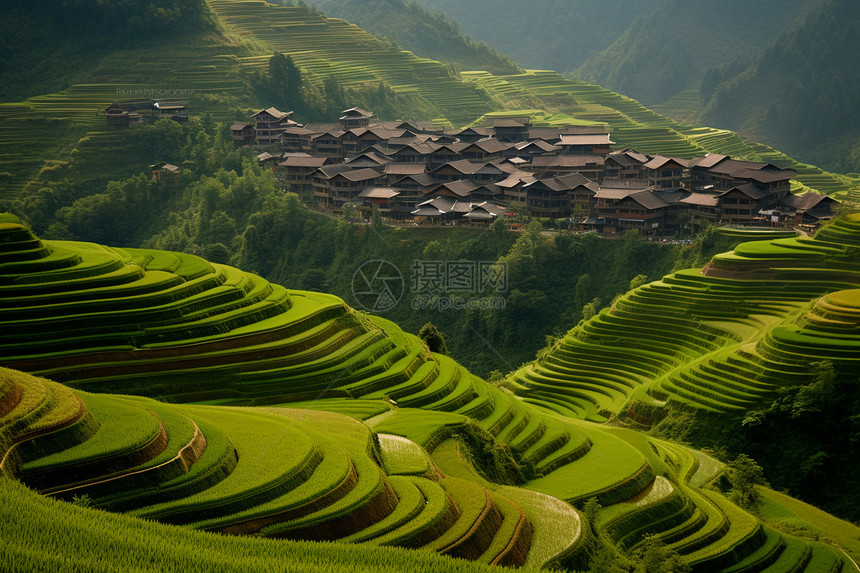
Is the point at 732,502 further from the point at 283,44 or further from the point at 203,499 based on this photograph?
the point at 283,44

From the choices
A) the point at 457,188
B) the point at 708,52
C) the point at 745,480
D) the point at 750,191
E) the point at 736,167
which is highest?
the point at 708,52

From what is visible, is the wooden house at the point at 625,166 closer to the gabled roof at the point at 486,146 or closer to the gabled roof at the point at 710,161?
the gabled roof at the point at 710,161

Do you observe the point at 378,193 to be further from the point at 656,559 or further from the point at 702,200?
the point at 656,559

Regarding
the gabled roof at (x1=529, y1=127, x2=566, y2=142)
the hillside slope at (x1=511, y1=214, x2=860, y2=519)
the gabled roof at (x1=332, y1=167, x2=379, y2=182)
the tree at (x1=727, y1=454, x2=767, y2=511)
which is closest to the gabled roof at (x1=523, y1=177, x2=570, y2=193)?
the gabled roof at (x1=332, y1=167, x2=379, y2=182)

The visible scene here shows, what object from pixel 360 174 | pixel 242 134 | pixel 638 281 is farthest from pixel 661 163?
pixel 242 134

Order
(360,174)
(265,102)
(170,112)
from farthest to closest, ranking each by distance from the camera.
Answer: (265,102) → (170,112) → (360,174)
